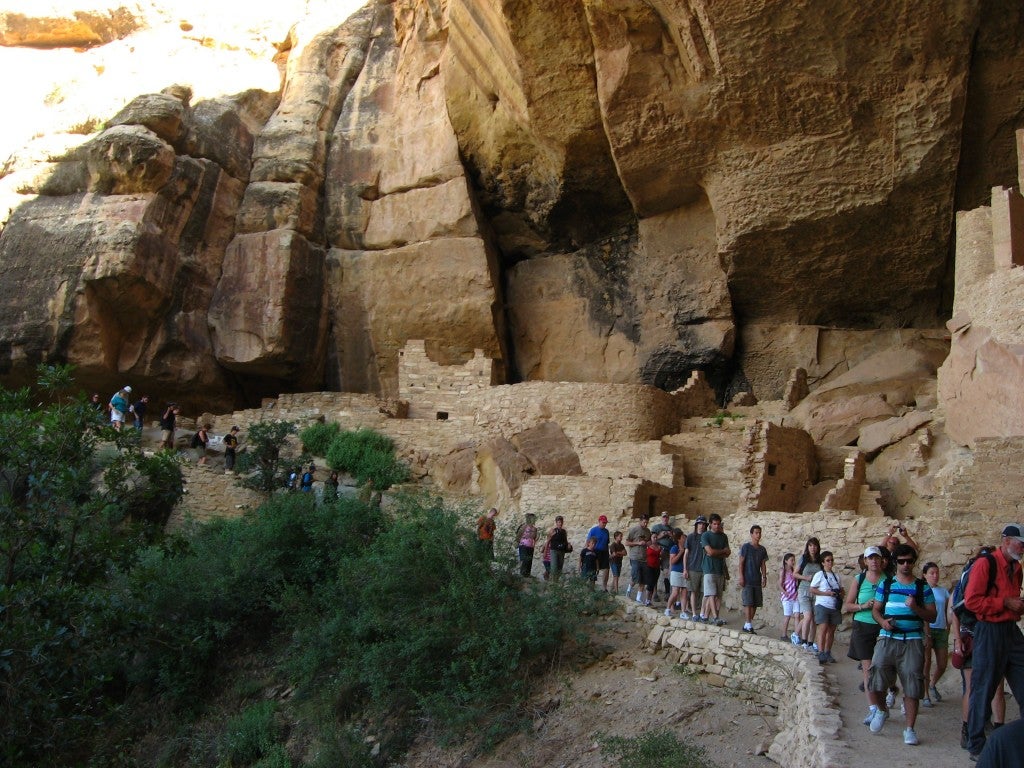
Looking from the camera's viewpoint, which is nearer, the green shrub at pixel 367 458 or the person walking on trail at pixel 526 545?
the person walking on trail at pixel 526 545

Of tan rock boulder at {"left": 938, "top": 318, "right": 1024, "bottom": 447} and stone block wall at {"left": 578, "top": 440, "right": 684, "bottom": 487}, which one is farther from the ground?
tan rock boulder at {"left": 938, "top": 318, "right": 1024, "bottom": 447}

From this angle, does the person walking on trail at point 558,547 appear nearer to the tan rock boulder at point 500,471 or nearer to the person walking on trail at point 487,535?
the person walking on trail at point 487,535

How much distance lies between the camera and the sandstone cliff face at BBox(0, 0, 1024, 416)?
51.2 feet

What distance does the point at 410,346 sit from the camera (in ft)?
64.9

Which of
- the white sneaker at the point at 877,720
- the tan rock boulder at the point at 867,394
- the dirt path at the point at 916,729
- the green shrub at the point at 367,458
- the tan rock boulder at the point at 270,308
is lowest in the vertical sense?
the dirt path at the point at 916,729

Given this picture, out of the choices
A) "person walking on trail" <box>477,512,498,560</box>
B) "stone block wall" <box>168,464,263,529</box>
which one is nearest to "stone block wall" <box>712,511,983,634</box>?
"person walking on trail" <box>477,512,498,560</box>

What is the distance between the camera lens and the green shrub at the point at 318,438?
17.8 meters

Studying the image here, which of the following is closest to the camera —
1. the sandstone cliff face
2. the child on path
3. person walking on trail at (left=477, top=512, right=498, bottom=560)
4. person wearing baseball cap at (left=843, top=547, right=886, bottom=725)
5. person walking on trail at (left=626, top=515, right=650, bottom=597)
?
person wearing baseball cap at (left=843, top=547, right=886, bottom=725)

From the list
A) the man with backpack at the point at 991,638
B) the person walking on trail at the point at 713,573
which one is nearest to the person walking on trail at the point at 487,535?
the person walking on trail at the point at 713,573

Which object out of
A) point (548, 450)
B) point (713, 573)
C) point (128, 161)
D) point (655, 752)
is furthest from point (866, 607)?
point (128, 161)

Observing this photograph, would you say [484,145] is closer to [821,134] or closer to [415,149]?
[415,149]

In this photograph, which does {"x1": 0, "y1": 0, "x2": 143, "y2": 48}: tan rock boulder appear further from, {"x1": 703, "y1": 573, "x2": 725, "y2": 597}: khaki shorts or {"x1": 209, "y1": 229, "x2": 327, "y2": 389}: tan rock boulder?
{"x1": 703, "y1": 573, "x2": 725, "y2": 597}: khaki shorts

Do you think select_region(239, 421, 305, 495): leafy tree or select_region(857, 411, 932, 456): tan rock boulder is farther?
select_region(239, 421, 305, 495): leafy tree

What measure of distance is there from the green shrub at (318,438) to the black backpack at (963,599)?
1317 centimetres
